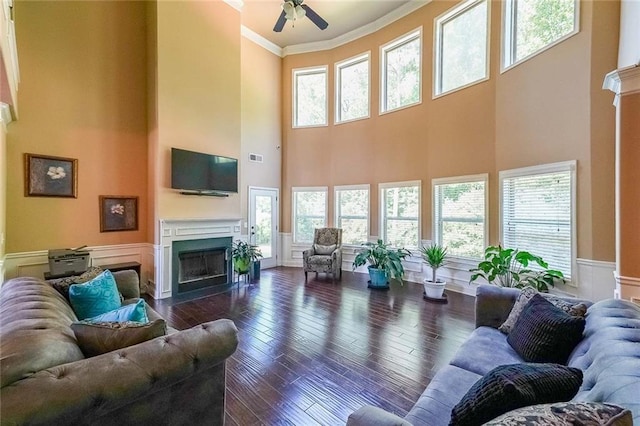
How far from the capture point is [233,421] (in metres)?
1.93

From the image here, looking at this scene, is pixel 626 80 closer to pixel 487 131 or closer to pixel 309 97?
pixel 487 131

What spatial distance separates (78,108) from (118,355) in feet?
15.4

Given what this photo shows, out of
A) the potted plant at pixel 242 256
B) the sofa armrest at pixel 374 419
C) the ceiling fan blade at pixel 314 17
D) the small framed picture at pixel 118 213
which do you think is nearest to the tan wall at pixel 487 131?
the potted plant at pixel 242 256

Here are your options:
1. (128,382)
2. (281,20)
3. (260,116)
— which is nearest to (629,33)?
(281,20)

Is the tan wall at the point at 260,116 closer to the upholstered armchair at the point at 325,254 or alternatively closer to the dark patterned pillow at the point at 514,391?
the upholstered armchair at the point at 325,254

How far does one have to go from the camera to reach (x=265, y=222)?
7.05 m

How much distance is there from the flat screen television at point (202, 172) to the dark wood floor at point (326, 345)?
197 cm

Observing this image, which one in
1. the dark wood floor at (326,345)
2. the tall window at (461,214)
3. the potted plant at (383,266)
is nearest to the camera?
the dark wood floor at (326,345)

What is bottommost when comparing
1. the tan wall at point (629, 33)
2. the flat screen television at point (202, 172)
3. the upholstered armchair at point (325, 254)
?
the upholstered armchair at point (325, 254)

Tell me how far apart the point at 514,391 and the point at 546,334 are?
0.95 meters

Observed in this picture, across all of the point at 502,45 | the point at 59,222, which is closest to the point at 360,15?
the point at 502,45

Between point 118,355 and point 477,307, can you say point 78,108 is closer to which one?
point 118,355

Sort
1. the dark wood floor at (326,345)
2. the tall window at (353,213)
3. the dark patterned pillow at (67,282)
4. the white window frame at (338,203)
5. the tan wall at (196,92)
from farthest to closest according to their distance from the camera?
1. the tall window at (353,213)
2. the white window frame at (338,203)
3. the tan wall at (196,92)
4. the dark patterned pillow at (67,282)
5. the dark wood floor at (326,345)

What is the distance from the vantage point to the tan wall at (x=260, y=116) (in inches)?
260
